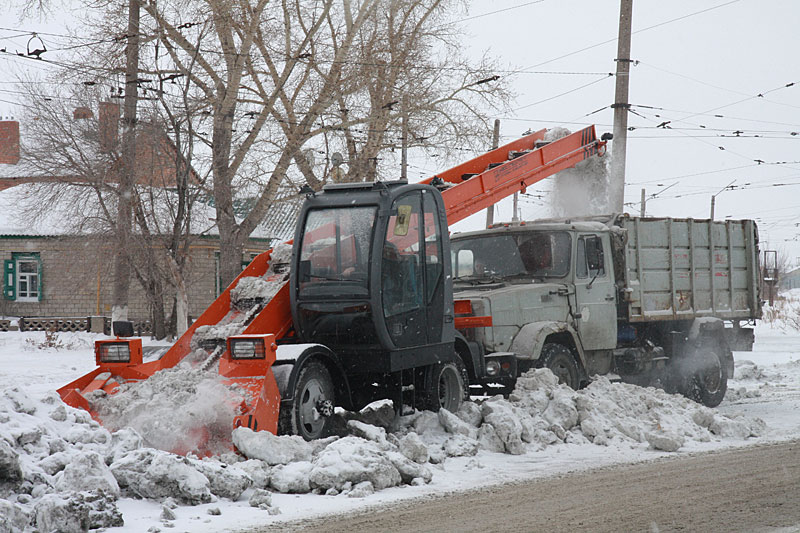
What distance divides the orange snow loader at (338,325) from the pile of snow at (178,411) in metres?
0.16

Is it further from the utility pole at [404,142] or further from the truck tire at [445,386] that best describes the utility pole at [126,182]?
the truck tire at [445,386]

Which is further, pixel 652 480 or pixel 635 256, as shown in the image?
pixel 635 256

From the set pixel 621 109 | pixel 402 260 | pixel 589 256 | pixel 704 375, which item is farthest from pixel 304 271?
pixel 621 109

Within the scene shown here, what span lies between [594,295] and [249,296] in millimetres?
5239

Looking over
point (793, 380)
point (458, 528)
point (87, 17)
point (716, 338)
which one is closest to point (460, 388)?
point (458, 528)

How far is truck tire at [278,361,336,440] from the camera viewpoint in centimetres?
776

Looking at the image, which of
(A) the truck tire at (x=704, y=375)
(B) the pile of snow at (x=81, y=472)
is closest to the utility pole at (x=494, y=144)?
(A) the truck tire at (x=704, y=375)

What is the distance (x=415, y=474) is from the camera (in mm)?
7309

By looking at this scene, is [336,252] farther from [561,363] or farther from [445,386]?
[561,363]

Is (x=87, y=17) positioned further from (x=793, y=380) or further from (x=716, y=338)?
(x=793, y=380)

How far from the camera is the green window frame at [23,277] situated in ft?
111

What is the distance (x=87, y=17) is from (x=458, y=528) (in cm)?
2062

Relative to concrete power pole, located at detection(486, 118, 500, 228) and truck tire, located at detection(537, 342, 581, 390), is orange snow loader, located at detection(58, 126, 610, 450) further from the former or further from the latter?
concrete power pole, located at detection(486, 118, 500, 228)

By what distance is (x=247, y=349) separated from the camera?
305 inches
